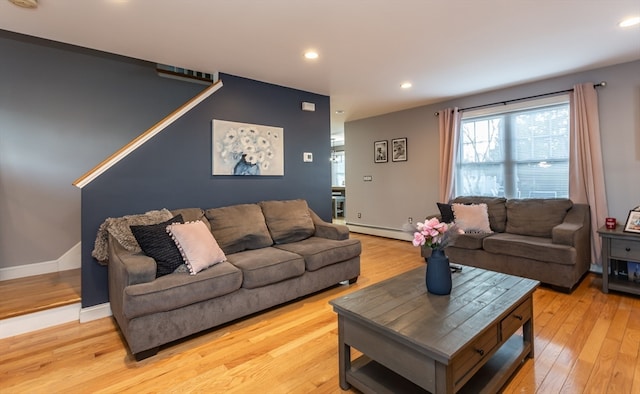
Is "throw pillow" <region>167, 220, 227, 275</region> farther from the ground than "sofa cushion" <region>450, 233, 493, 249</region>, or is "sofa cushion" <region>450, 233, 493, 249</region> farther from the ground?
"throw pillow" <region>167, 220, 227, 275</region>

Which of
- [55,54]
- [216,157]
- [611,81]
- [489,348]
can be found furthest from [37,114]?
[611,81]

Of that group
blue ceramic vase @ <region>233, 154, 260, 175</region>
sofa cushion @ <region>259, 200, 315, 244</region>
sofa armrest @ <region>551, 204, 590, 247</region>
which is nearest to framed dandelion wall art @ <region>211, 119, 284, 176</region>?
blue ceramic vase @ <region>233, 154, 260, 175</region>

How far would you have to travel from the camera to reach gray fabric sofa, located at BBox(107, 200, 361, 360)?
6.61ft

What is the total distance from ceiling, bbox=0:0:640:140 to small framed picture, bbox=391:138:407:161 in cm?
174

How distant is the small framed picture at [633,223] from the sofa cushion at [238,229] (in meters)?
3.58

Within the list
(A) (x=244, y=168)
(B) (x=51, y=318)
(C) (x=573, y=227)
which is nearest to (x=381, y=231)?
(C) (x=573, y=227)

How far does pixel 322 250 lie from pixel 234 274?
37.2 inches

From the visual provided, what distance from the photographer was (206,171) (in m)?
3.32

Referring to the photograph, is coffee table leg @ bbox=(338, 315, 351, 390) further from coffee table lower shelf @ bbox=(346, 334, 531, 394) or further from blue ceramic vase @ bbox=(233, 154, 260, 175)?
blue ceramic vase @ bbox=(233, 154, 260, 175)

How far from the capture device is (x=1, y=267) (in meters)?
3.12

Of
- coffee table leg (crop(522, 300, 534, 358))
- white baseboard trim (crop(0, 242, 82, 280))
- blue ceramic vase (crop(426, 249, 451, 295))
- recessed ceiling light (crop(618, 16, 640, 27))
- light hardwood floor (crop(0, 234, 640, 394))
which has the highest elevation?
recessed ceiling light (crop(618, 16, 640, 27))

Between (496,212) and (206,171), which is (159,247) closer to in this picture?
(206,171)

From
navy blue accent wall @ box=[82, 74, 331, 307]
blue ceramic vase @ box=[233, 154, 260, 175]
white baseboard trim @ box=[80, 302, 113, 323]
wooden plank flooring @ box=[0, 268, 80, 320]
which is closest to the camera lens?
wooden plank flooring @ box=[0, 268, 80, 320]

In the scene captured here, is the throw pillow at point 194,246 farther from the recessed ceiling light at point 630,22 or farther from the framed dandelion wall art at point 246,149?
the recessed ceiling light at point 630,22
